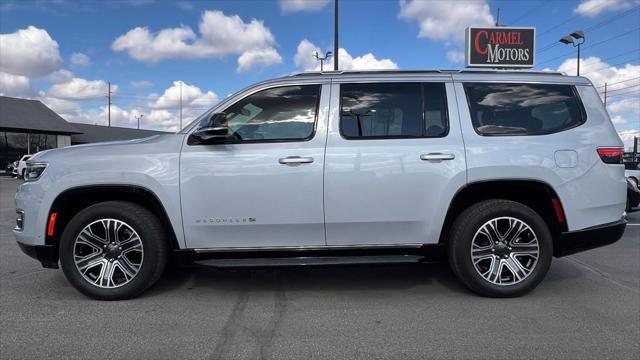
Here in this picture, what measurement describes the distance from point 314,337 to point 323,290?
1122mm

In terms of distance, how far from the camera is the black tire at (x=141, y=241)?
4.27m

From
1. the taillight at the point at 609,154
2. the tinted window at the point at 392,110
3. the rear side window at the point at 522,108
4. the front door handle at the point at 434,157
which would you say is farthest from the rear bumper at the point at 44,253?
the taillight at the point at 609,154

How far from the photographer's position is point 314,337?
3635 millimetres

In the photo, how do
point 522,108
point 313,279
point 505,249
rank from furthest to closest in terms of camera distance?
1. point 313,279
2. point 522,108
3. point 505,249

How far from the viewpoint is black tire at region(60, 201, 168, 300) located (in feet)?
14.0

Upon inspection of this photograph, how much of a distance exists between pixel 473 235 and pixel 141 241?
2.98 meters

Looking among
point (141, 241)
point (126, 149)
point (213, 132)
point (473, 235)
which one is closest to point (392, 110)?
point (473, 235)

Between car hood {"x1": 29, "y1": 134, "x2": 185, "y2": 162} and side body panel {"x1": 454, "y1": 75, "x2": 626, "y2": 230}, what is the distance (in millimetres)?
2647

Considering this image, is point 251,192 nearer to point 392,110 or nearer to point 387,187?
point 387,187

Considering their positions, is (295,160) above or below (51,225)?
above

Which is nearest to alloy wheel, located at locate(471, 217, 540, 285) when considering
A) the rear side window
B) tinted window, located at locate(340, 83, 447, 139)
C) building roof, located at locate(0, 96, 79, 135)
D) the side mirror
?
the rear side window

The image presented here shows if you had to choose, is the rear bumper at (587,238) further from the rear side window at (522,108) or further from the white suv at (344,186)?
the rear side window at (522,108)

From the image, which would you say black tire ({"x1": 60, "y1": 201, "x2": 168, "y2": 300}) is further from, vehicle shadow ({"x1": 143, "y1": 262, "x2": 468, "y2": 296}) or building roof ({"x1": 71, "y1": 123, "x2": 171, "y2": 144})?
building roof ({"x1": 71, "y1": 123, "x2": 171, "y2": 144})

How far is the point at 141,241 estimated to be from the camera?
14.1ft
